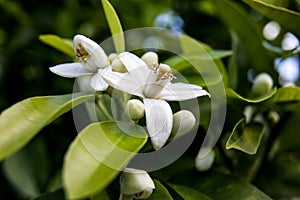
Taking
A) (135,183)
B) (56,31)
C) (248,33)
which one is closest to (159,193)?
(135,183)

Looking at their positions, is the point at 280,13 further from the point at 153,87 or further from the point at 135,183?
the point at 135,183

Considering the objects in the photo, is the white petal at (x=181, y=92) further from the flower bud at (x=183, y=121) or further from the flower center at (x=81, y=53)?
the flower center at (x=81, y=53)

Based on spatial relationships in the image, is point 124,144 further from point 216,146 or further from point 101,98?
point 216,146

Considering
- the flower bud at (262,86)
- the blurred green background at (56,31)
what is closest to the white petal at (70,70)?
the flower bud at (262,86)

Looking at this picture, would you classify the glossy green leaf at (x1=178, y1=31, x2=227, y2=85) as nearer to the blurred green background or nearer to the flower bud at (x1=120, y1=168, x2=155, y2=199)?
the flower bud at (x1=120, y1=168, x2=155, y2=199)

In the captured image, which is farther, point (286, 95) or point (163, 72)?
point (286, 95)

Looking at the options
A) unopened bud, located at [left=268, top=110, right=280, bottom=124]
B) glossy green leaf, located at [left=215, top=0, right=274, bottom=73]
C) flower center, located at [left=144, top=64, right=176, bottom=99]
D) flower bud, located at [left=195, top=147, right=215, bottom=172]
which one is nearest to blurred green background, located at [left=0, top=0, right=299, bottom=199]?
glossy green leaf, located at [left=215, top=0, right=274, bottom=73]
